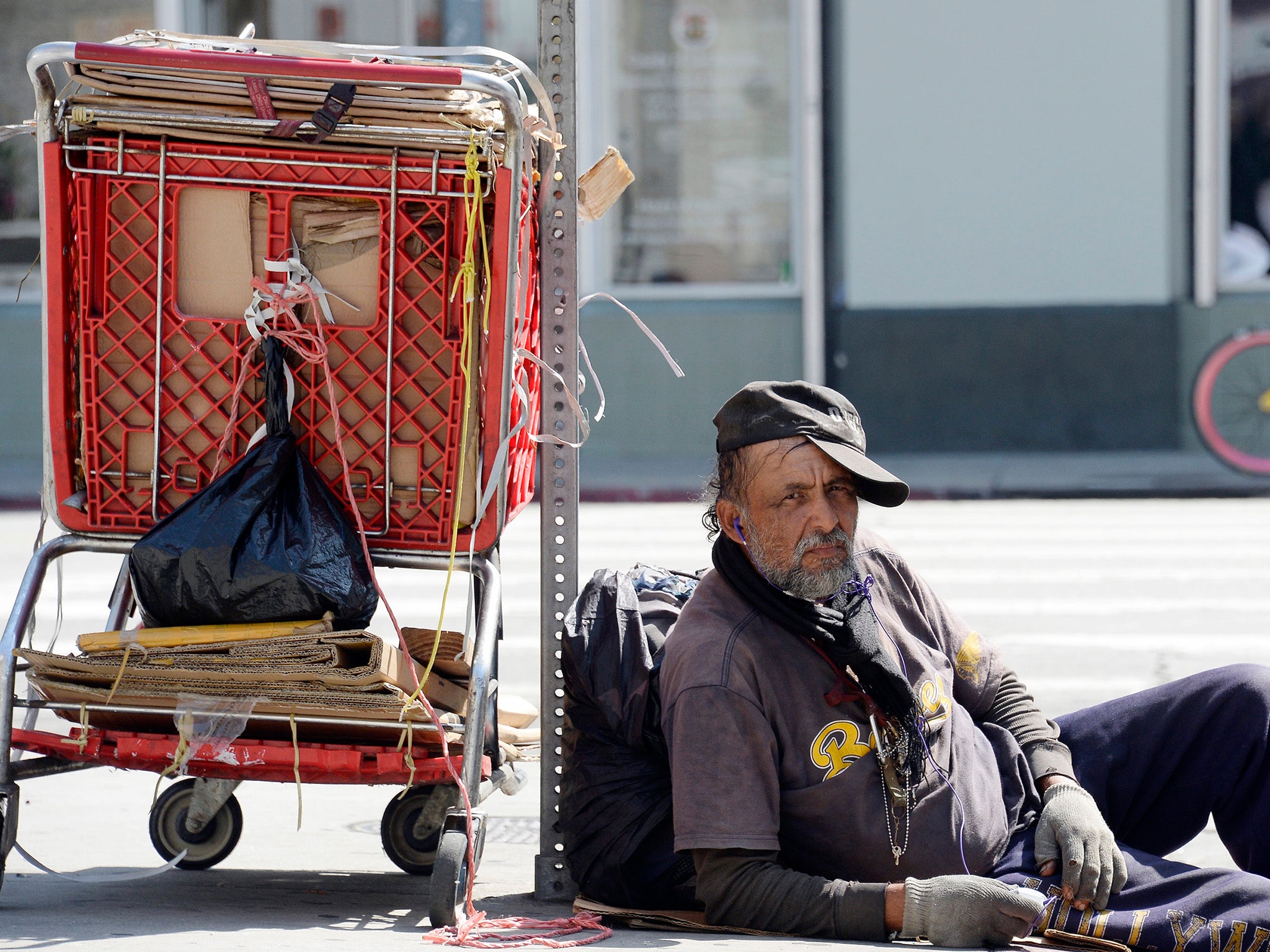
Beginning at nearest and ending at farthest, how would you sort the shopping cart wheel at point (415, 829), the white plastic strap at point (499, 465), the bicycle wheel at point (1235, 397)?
the white plastic strap at point (499, 465) < the shopping cart wheel at point (415, 829) < the bicycle wheel at point (1235, 397)

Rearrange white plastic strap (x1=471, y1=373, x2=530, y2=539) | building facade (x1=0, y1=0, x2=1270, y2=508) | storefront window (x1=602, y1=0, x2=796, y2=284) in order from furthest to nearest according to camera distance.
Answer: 1. storefront window (x1=602, y1=0, x2=796, y2=284)
2. building facade (x1=0, y1=0, x2=1270, y2=508)
3. white plastic strap (x1=471, y1=373, x2=530, y2=539)

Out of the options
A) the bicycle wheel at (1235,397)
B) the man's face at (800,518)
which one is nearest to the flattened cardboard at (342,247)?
the man's face at (800,518)

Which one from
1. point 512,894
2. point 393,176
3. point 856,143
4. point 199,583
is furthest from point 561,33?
point 856,143

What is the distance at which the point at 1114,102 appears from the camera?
13.3 m

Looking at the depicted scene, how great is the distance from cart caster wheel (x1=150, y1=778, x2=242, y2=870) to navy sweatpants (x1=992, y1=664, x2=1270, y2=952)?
1.86 metres

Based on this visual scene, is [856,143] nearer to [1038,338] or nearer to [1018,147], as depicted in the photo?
[1018,147]

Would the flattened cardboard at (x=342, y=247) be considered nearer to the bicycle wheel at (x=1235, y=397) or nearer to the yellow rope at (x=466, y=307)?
the yellow rope at (x=466, y=307)

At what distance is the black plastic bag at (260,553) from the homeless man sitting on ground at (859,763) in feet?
2.34

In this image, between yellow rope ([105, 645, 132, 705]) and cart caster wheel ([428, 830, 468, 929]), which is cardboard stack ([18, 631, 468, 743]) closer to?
yellow rope ([105, 645, 132, 705])

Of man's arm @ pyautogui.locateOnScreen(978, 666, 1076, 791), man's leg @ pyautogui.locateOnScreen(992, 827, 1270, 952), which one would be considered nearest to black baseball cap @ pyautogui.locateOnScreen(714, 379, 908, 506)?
man's arm @ pyautogui.locateOnScreen(978, 666, 1076, 791)

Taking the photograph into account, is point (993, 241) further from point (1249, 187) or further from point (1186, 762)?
point (1186, 762)

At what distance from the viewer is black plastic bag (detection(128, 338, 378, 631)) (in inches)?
127

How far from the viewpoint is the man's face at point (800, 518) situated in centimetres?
307

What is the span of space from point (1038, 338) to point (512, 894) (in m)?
10.6
